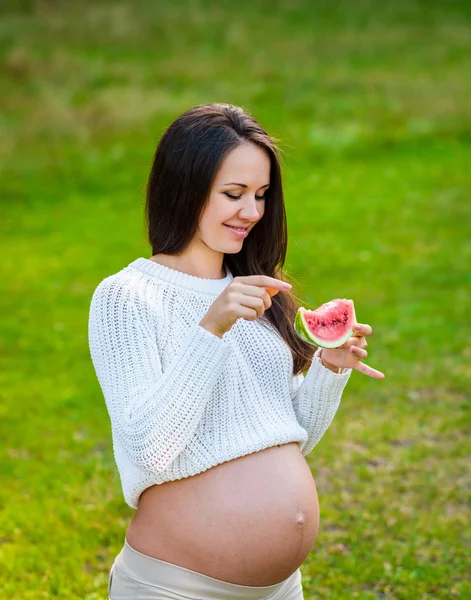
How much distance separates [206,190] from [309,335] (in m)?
0.58

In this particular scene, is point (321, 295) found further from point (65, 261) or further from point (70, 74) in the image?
point (70, 74)

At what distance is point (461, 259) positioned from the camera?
10.1 meters

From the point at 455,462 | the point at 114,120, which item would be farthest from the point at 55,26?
the point at 455,462

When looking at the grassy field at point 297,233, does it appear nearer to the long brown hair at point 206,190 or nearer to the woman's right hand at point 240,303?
the long brown hair at point 206,190

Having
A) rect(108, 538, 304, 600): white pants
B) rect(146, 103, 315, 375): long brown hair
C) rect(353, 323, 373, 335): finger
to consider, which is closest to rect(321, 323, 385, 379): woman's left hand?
rect(353, 323, 373, 335): finger

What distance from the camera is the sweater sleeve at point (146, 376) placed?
2.63 m

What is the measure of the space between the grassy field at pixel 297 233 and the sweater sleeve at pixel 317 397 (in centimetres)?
87

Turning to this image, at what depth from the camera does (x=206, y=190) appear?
299cm

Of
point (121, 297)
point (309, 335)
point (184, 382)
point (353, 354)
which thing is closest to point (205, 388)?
point (184, 382)

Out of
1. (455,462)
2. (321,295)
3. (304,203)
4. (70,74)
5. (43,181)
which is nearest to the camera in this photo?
(455,462)

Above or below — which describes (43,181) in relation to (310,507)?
below

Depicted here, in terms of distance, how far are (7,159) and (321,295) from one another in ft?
21.8

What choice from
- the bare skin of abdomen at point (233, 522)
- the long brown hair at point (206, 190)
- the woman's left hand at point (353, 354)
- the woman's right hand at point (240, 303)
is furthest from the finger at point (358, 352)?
the woman's right hand at point (240, 303)

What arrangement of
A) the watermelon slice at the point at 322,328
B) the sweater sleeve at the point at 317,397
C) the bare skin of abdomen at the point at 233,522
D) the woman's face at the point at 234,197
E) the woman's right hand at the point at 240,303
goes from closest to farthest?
the woman's right hand at the point at 240,303
the bare skin of abdomen at the point at 233,522
the woman's face at the point at 234,197
the watermelon slice at the point at 322,328
the sweater sleeve at the point at 317,397
